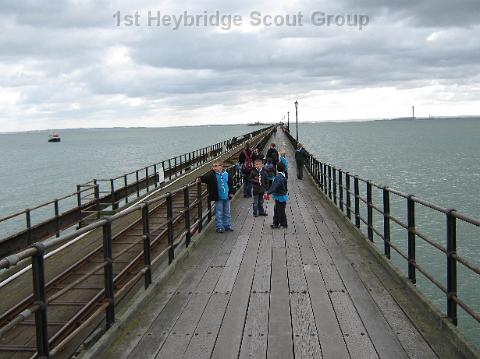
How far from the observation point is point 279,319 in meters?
5.64

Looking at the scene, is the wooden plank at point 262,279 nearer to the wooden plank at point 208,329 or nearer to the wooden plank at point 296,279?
the wooden plank at point 296,279

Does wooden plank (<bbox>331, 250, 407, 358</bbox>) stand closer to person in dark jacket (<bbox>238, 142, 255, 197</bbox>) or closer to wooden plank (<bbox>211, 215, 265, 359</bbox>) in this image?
wooden plank (<bbox>211, 215, 265, 359</bbox>)

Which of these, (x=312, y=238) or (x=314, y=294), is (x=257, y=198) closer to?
(x=312, y=238)

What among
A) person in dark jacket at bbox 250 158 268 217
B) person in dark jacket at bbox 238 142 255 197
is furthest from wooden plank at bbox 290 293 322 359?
person in dark jacket at bbox 238 142 255 197

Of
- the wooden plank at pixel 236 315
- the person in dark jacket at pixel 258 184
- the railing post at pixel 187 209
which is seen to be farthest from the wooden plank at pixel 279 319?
the person in dark jacket at pixel 258 184

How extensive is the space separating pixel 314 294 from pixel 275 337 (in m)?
1.48

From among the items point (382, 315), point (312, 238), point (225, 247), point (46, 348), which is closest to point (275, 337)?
point (382, 315)

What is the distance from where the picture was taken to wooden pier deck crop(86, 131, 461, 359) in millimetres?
4891

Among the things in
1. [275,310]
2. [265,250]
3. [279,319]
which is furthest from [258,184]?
[279,319]

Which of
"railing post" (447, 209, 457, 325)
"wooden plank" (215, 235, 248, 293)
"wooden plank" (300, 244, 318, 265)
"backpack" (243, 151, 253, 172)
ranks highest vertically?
"backpack" (243, 151, 253, 172)

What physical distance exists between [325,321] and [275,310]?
0.66m

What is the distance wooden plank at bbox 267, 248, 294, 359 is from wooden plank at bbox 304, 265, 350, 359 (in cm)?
32

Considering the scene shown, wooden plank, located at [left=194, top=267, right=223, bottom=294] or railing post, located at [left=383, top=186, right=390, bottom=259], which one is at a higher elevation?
railing post, located at [left=383, top=186, right=390, bottom=259]

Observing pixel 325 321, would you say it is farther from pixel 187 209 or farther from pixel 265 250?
pixel 187 209
